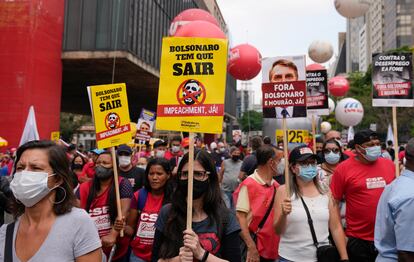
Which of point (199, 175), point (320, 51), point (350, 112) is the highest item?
point (320, 51)

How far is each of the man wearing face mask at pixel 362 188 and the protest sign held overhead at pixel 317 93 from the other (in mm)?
3298

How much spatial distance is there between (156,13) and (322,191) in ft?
70.9

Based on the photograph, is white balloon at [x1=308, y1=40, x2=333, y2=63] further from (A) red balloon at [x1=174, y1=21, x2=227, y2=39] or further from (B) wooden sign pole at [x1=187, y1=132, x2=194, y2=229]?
(B) wooden sign pole at [x1=187, y1=132, x2=194, y2=229]

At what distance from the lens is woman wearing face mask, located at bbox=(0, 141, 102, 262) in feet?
6.99

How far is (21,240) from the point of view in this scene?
219cm

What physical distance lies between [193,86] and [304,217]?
62.8 inches

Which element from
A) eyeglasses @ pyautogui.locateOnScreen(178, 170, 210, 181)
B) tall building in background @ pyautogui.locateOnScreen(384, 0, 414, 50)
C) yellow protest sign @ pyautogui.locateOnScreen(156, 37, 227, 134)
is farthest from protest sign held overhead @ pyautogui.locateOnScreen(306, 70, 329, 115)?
tall building in background @ pyautogui.locateOnScreen(384, 0, 414, 50)

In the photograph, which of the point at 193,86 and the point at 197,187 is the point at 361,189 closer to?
the point at 197,187

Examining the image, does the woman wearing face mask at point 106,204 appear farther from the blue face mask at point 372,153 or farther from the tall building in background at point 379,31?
the tall building in background at point 379,31

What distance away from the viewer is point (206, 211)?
2.92 m

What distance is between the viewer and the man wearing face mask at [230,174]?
8.15 metres

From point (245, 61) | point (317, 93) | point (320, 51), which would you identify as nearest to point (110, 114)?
point (317, 93)

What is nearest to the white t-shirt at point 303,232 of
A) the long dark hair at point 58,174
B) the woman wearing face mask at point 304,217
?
the woman wearing face mask at point 304,217

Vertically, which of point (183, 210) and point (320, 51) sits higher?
point (320, 51)
